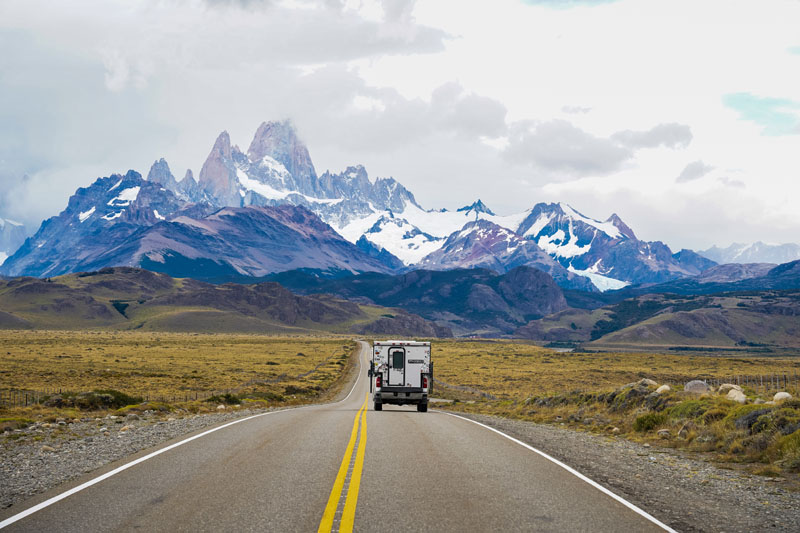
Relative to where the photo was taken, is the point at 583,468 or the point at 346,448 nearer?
the point at 583,468

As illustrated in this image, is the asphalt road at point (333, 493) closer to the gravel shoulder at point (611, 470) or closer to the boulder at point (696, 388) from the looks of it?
the gravel shoulder at point (611, 470)

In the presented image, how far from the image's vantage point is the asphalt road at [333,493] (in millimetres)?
9648

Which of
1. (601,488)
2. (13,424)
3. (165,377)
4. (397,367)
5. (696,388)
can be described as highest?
(397,367)

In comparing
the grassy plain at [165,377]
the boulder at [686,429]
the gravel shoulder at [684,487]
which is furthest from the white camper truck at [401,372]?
the boulder at [686,429]

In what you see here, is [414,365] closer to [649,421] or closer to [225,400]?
[225,400]

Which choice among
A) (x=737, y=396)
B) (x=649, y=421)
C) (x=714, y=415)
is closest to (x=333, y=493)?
(x=714, y=415)

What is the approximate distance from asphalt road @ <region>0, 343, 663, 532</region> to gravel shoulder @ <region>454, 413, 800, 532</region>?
78 centimetres

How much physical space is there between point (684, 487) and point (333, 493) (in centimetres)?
721

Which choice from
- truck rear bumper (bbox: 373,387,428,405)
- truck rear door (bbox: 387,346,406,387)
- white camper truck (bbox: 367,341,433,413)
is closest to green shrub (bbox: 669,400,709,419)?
white camper truck (bbox: 367,341,433,413)

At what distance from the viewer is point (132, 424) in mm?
23859

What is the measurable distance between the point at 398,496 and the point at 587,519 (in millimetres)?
3118

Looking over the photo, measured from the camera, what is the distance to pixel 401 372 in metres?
Result: 35.4

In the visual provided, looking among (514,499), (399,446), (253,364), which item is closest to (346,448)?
(399,446)

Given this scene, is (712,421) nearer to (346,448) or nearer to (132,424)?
(346,448)
